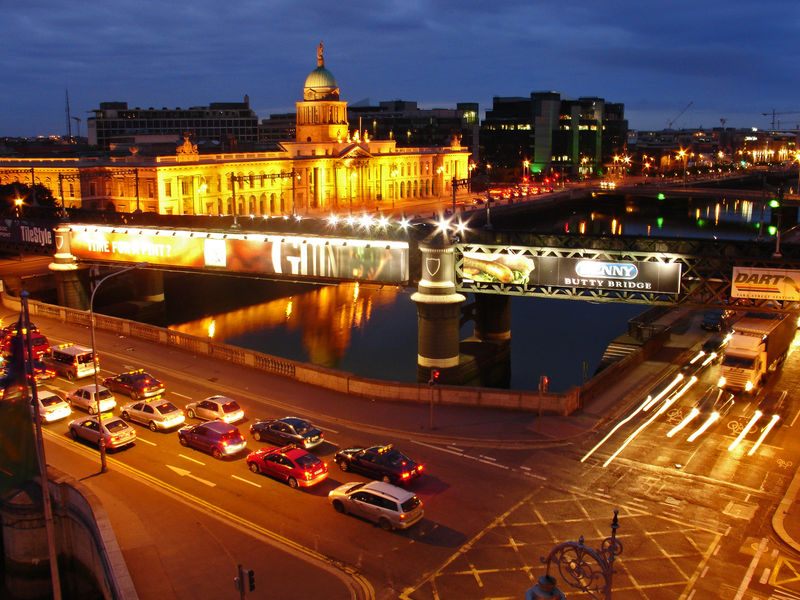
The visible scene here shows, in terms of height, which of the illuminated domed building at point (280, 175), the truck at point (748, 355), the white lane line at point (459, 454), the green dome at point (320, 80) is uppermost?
the green dome at point (320, 80)

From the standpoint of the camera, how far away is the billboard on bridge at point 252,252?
44.4 meters

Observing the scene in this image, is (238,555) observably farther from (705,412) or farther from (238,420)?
(705,412)

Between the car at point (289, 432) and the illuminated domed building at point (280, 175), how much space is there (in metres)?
64.1

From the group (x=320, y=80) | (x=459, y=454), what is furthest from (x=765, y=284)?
(x=320, y=80)

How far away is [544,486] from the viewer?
26.0 m

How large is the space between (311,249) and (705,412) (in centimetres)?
2436

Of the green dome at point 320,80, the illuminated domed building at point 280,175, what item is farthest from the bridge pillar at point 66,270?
the green dome at point 320,80

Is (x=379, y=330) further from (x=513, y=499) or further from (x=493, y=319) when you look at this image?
(x=513, y=499)

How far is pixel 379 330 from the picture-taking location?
215ft

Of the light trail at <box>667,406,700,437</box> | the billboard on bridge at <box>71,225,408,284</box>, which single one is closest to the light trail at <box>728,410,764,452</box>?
the light trail at <box>667,406,700,437</box>

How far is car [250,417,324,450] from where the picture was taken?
2870 cm

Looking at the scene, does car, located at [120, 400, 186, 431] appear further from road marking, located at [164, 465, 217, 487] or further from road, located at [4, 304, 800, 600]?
road marking, located at [164, 465, 217, 487]

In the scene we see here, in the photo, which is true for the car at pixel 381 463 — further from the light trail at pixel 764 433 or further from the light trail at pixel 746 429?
the light trail at pixel 764 433

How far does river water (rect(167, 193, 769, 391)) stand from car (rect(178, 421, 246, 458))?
76.9ft
